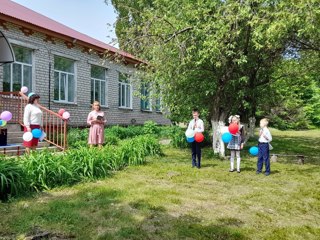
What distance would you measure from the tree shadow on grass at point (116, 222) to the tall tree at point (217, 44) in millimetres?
4747

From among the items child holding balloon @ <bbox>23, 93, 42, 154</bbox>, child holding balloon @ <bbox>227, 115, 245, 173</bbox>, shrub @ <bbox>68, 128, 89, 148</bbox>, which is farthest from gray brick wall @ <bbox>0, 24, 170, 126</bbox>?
child holding balloon @ <bbox>227, 115, 245, 173</bbox>

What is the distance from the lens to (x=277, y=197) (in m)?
6.23

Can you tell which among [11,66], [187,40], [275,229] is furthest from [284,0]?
[11,66]

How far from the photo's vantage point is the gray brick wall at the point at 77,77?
14023 mm

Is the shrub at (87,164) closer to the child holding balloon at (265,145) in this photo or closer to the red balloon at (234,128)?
the red balloon at (234,128)

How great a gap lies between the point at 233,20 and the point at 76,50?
379 inches

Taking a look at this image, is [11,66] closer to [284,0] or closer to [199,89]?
[199,89]

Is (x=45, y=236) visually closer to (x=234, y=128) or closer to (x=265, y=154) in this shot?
(x=234, y=128)

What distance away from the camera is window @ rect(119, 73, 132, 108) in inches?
812

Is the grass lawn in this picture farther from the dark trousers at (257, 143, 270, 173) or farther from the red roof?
the red roof

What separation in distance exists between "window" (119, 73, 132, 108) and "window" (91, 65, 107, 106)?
5.25ft

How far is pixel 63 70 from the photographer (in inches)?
626

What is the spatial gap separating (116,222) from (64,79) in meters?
12.3

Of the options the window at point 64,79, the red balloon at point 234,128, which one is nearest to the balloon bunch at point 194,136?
the red balloon at point 234,128
